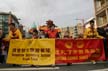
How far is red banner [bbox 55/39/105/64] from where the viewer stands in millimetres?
12602

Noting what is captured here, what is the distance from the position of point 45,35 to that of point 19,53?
6.41 ft

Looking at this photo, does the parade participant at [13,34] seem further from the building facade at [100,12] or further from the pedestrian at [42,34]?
the building facade at [100,12]

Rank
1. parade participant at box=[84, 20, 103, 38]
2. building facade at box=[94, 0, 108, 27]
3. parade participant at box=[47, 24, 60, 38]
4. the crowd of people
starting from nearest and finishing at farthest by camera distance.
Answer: the crowd of people, parade participant at box=[84, 20, 103, 38], parade participant at box=[47, 24, 60, 38], building facade at box=[94, 0, 108, 27]

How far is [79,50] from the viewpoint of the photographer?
12727 mm

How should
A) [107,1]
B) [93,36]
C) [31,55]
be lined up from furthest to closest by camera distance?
1. [107,1]
2. [93,36]
3. [31,55]

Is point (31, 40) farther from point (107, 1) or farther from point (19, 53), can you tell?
point (107, 1)

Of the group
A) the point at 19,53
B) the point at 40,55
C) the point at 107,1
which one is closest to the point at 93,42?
the point at 40,55

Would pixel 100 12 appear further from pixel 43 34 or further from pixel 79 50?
pixel 79 50

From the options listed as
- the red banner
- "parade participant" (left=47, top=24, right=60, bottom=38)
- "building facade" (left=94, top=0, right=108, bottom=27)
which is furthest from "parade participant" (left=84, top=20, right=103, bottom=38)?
"building facade" (left=94, top=0, right=108, bottom=27)

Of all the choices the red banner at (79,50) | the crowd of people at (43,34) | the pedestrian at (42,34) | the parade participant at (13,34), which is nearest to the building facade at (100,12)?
the crowd of people at (43,34)

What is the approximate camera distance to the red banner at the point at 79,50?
12.6 metres

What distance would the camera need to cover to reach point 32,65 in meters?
12.4

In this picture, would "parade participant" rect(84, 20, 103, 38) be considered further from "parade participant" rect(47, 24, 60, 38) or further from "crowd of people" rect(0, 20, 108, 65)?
"parade participant" rect(47, 24, 60, 38)

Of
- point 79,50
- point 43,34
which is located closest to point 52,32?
point 43,34
